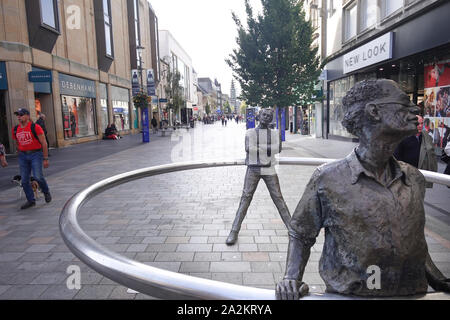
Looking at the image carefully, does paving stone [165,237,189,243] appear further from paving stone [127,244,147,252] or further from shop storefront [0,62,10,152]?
shop storefront [0,62,10,152]

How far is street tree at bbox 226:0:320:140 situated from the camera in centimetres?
1967

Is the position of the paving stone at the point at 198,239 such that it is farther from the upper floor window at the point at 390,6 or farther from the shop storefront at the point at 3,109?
the shop storefront at the point at 3,109

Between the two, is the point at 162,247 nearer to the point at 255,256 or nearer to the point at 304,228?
the point at 255,256

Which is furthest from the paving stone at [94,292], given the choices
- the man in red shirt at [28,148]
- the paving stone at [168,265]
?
the man in red shirt at [28,148]

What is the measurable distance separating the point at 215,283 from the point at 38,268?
12.9ft

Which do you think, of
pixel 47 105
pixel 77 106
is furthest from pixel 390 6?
pixel 77 106

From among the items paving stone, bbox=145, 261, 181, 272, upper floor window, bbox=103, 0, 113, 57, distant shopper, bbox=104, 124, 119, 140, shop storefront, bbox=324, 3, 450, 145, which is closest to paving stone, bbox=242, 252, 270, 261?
paving stone, bbox=145, 261, 181, 272

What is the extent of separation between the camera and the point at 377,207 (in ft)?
4.15

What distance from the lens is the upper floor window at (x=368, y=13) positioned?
52.7ft

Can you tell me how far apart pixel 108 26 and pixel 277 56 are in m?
16.2

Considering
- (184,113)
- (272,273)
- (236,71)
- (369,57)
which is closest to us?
(272,273)

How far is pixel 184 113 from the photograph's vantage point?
7169cm
